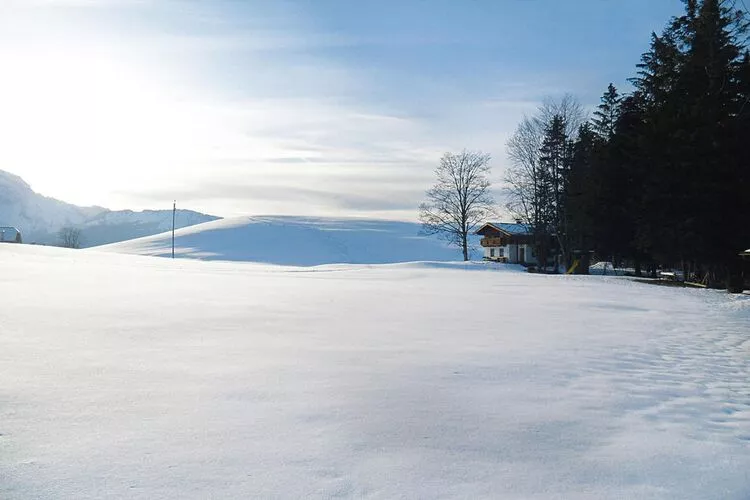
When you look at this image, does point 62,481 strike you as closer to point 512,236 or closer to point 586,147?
point 586,147

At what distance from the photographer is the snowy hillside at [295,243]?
9306 centimetres

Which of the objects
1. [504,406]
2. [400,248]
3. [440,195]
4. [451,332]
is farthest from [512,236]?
[504,406]

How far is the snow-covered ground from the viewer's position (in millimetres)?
4098

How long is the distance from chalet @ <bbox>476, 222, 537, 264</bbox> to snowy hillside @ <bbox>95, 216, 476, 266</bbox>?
25973mm

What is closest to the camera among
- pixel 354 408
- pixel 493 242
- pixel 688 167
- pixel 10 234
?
pixel 354 408

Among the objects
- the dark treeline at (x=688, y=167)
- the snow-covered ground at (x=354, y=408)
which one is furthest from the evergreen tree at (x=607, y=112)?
the snow-covered ground at (x=354, y=408)

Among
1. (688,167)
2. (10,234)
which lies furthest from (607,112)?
(10,234)

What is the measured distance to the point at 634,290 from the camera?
2461 cm

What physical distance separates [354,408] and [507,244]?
230ft

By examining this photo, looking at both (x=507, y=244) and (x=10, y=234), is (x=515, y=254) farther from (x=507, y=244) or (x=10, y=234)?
(x=10, y=234)

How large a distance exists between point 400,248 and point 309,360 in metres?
109

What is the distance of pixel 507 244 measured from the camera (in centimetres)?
7362

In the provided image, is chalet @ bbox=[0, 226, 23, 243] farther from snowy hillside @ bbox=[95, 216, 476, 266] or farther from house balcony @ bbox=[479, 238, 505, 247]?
house balcony @ bbox=[479, 238, 505, 247]

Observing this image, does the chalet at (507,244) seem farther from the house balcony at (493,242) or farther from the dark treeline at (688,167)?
the dark treeline at (688,167)
